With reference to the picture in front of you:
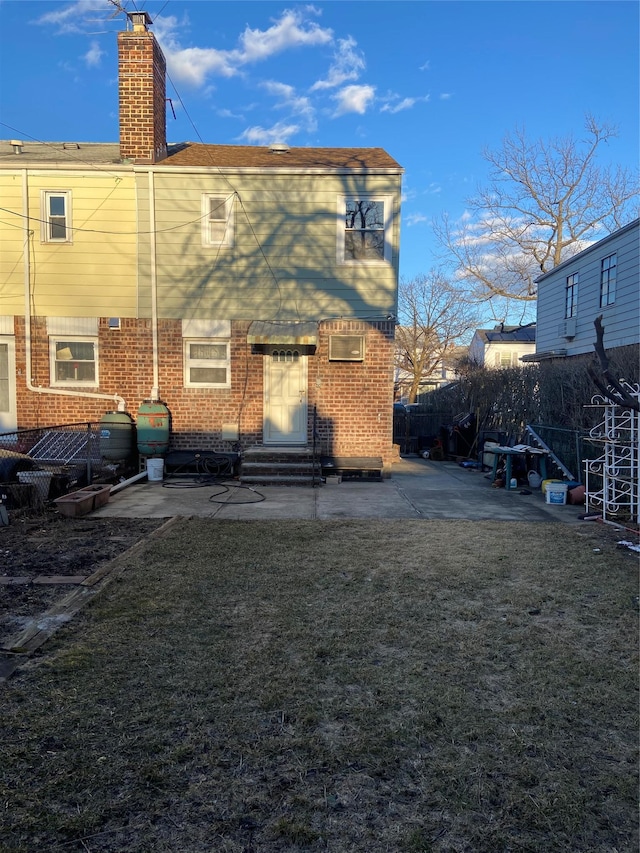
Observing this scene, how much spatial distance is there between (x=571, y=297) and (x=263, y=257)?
10992 mm

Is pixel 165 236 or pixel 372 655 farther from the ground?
pixel 165 236

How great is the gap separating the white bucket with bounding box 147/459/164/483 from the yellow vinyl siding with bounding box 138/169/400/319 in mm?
2899

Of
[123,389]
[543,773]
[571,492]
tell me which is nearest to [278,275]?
[123,389]

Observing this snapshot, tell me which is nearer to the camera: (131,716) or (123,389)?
(131,716)

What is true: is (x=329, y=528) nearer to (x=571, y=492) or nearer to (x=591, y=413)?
(x=571, y=492)

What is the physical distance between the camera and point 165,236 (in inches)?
422

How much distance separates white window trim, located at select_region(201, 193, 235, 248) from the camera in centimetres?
1072

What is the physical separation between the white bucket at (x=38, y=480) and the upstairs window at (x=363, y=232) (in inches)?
256

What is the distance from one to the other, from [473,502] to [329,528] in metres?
2.98

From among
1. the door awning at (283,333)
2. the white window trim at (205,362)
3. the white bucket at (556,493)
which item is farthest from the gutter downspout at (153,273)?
the white bucket at (556,493)

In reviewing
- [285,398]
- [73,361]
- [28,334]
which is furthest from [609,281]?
[28,334]

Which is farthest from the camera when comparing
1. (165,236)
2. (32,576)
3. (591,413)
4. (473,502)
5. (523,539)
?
(165,236)

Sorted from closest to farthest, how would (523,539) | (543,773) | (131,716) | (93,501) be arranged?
(543,773)
(131,716)
(523,539)
(93,501)

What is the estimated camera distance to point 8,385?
10930 millimetres
